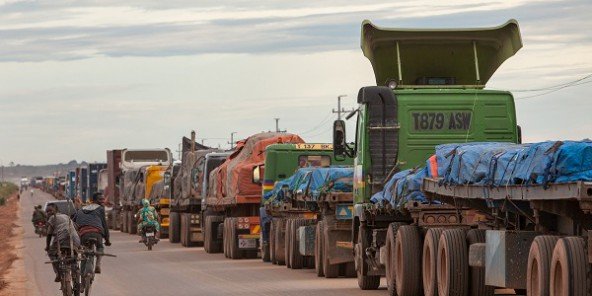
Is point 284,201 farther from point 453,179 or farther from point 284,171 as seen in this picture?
point 453,179

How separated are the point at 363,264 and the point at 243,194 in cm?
1520

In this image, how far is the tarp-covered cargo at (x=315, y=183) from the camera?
2870cm

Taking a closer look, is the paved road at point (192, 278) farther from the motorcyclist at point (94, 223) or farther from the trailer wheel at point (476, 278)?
the trailer wheel at point (476, 278)

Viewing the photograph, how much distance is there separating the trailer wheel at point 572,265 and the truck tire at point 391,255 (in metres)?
7.78

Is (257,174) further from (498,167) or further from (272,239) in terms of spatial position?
(498,167)

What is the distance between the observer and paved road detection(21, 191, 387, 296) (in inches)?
1052

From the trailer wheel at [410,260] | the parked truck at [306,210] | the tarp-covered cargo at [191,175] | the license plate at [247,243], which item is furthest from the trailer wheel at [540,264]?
the tarp-covered cargo at [191,175]

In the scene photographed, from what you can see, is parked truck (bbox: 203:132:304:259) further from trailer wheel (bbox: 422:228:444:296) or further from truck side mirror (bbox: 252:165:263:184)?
trailer wheel (bbox: 422:228:444:296)

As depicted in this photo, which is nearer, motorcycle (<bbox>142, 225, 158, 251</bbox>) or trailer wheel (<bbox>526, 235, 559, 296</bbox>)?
trailer wheel (<bbox>526, 235, 559, 296</bbox>)

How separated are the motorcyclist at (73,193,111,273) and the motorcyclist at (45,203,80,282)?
0.55 m

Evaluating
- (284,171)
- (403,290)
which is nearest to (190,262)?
(284,171)

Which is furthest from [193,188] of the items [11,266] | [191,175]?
[11,266]

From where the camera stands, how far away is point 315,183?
3041 cm

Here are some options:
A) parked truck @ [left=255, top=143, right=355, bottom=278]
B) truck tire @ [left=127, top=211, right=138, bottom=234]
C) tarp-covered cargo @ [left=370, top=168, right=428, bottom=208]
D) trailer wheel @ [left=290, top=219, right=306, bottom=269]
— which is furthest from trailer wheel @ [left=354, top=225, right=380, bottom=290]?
truck tire @ [left=127, top=211, right=138, bottom=234]
